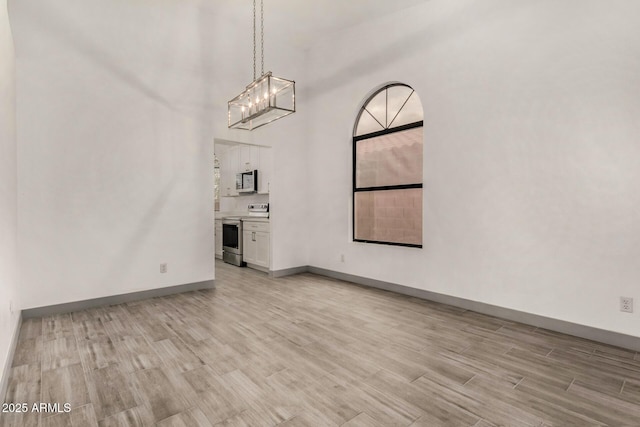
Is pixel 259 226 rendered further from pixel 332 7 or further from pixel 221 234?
pixel 332 7

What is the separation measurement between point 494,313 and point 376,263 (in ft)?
5.19

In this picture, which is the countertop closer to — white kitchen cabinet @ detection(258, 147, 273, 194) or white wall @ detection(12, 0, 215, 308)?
white kitchen cabinet @ detection(258, 147, 273, 194)

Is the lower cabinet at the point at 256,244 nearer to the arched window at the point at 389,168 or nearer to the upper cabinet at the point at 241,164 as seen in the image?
the upper cabinet at the point at 241,164

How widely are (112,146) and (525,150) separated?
4.39 m

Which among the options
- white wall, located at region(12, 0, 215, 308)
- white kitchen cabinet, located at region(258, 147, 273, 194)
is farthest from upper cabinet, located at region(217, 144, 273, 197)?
white wall, located at region(12, 0, 215, 308)

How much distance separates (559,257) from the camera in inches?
117

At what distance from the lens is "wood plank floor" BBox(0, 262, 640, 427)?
5.90 ft

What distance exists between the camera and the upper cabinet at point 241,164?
636 cm

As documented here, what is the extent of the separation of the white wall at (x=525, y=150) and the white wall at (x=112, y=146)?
2.46 m

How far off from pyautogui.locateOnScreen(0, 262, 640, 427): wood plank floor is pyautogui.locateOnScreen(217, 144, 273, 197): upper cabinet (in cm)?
317

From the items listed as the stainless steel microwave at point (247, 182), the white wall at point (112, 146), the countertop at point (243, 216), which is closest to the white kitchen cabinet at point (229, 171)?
the stainless steel microwave at point (247, 182)

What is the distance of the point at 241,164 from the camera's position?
7176 millimetres

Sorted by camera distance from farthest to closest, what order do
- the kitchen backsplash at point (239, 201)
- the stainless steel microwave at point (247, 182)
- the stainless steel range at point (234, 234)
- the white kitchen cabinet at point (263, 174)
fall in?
the kitchen backsplash at point (239, 201) → the stainless steel microwave at point (247, 182) → the white kitchen cabinet at point (263, 174) → the stainless steel range at point (234, 234)

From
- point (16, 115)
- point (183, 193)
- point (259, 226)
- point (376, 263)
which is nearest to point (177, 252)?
point (183, 193)
